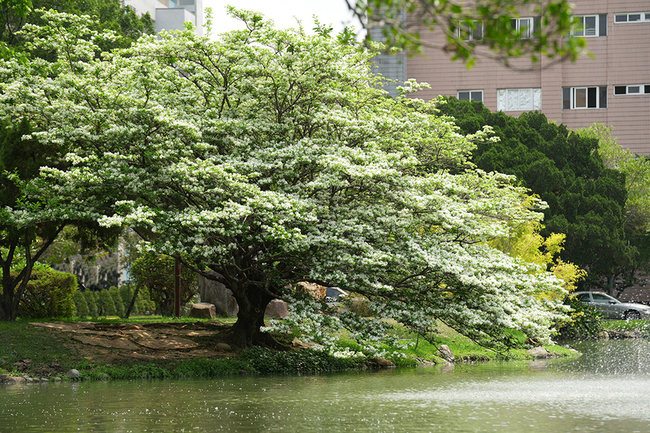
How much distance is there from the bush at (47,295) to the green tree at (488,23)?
62.6 feet

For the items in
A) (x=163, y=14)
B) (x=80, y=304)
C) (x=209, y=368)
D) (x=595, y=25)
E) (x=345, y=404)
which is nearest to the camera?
(x=345, y=404)

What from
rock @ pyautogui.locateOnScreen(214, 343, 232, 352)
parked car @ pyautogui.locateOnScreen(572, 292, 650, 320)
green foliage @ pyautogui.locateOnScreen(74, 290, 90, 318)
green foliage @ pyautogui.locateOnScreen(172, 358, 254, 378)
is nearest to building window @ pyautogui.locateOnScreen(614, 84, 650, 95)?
parked car @ pyautogui.locateOnScreen(572, 292, 650, 320)

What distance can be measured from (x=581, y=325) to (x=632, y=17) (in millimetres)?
25099

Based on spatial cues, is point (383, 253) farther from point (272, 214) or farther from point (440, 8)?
point (440, 8)

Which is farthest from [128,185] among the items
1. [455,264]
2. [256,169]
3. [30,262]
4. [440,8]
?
[440,8]

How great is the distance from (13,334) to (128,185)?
4.48 meters

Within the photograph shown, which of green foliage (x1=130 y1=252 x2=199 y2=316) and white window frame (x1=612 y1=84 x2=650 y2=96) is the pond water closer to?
green foliage (x1=130 y1=252 x2=199 y2=316)

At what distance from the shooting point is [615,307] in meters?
35.8

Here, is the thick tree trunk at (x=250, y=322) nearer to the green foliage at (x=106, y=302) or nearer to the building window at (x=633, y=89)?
the green foliage at (x=106, y=302)

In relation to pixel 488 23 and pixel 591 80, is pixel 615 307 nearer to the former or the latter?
pixel 591 80

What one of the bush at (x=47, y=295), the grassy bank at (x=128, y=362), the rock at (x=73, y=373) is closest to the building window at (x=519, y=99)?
the grassy bank at (x=128, y=362)

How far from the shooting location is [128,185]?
614 inches

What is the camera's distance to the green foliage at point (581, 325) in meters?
29.7

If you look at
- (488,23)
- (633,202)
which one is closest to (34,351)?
(488,23)
